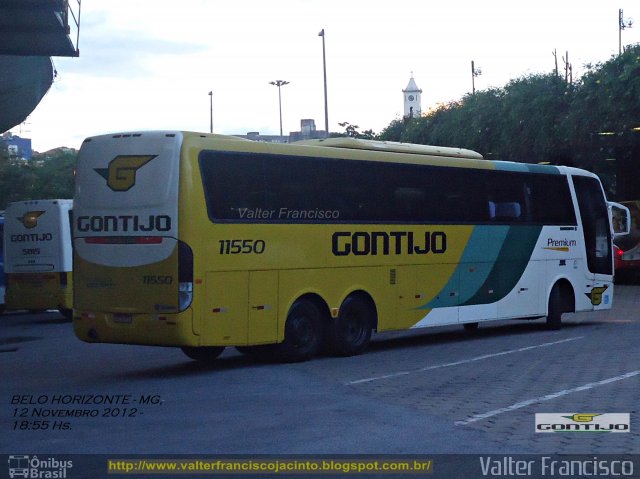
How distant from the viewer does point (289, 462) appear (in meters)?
8.20

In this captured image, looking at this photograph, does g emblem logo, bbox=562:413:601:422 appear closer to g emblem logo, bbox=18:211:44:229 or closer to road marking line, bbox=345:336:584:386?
road marking line, bbox=345:336:584:386

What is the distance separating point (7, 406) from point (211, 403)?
216 cm

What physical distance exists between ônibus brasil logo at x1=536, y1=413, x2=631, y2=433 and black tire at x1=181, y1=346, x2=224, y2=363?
7.16 meters

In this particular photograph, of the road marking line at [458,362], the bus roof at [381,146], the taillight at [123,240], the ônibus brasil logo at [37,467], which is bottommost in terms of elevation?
the road marking line at [458,362]

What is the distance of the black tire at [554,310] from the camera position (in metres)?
20.9

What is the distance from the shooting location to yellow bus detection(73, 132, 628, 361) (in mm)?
14281

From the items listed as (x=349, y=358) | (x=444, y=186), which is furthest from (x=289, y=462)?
(x=444, y=186)

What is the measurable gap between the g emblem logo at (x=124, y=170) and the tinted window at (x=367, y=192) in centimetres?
81

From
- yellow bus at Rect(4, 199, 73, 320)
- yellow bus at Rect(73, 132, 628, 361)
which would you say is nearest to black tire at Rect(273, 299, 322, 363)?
yellow bus at Rect(73, 132, 628, 361)

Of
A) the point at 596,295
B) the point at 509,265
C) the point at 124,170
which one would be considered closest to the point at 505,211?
the point at 509,265

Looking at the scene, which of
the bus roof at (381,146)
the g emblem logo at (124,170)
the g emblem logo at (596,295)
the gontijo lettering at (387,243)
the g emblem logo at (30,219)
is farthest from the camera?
the g emblem logo at (30,219)

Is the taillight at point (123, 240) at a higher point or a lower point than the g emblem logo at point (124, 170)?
lower

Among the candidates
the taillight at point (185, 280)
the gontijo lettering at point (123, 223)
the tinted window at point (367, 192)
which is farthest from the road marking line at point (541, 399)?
the gontijo lettering at point (123, 223)

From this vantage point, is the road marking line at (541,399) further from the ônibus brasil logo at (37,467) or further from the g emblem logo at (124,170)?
the g emblem logo at (124,170)
